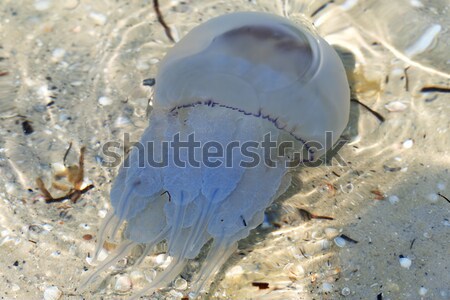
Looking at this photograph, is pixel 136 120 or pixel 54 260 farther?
pixel 136 120

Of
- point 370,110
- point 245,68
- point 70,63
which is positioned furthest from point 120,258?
point 370,110

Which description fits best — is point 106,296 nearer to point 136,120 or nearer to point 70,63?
point 136,120

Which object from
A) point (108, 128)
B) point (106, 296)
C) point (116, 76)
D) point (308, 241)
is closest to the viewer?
point (106, 296)

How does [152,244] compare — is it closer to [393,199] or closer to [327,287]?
[327,287]

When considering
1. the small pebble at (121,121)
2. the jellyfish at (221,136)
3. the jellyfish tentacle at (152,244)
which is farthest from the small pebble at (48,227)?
the small pebble at (121,121)

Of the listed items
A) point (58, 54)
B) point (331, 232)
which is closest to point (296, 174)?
point (331, 232)

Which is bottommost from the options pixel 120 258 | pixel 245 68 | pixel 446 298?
pixel 446 298

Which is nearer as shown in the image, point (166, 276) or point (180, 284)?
point (166, 276)

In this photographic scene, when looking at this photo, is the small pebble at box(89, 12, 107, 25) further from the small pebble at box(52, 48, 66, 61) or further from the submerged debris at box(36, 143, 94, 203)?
the submerged debris at box(36, 143, 94, 203)
